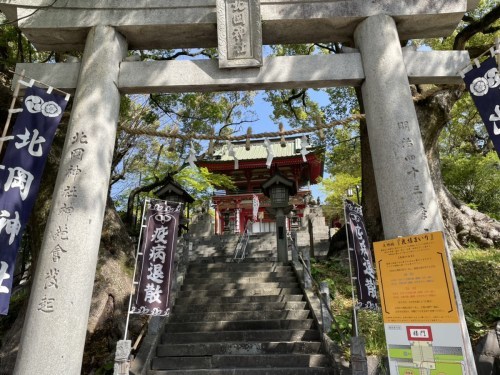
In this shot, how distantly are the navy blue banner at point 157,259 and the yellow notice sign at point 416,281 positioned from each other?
4178 millimetres

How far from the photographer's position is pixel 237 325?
748cm

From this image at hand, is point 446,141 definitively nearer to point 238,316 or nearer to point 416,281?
point 238,316

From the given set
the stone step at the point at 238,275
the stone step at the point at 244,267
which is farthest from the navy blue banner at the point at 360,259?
the stone step at the point at 244,267

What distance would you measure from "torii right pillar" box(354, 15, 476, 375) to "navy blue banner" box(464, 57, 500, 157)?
75 cm

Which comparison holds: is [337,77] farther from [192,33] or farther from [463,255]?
[463,255]

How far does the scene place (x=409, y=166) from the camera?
14.1 feet

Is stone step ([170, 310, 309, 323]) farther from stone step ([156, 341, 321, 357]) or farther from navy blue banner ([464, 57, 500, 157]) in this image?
navy blue banner ([464, 57, 500, 157])

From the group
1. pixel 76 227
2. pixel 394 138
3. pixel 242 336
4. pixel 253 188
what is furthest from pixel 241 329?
pixel 253 188

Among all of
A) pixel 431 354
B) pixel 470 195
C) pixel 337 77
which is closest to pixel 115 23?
pixel 337 77

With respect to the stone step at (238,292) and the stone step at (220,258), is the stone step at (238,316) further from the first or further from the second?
the stone step at (220,258)

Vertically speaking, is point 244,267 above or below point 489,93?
below

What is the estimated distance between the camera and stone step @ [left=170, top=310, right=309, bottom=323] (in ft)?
25.3

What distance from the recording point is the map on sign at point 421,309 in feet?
9.46

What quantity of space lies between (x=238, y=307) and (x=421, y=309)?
5.67m
